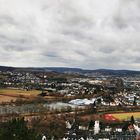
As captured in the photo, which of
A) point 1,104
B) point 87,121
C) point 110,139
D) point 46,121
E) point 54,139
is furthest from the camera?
point 1,104

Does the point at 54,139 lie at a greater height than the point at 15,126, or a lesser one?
lesser

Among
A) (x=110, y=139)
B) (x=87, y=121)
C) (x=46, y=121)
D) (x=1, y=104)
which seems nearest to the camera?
(x=110, y=139)

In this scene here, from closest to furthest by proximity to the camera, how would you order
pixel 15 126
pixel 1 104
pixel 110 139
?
pixel 15 126, pixel 110 139, pixel 1 104

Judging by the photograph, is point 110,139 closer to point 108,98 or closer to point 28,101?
point 28,101

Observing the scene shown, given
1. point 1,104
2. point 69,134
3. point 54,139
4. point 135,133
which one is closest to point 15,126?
point 54,139

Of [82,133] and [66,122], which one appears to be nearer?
[82,133]

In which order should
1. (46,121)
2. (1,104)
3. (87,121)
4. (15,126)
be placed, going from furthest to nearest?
(1,104)
(87,121)
(46,121)
(15,126)

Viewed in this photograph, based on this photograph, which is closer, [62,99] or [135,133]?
[135,133]

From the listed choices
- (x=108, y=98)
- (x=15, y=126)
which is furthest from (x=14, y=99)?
(x=15, y=126)

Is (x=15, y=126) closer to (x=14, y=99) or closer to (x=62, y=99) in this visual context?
(x=14, y=99)
